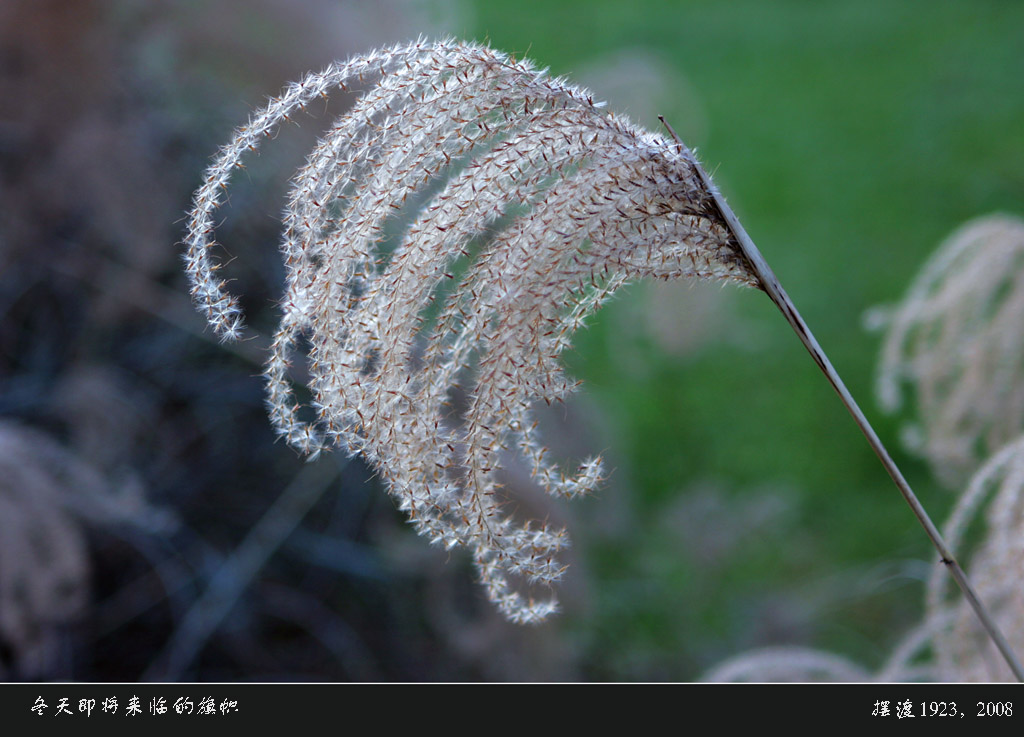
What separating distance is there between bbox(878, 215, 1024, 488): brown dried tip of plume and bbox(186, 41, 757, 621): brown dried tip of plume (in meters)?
1.21

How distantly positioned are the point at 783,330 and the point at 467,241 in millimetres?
4368

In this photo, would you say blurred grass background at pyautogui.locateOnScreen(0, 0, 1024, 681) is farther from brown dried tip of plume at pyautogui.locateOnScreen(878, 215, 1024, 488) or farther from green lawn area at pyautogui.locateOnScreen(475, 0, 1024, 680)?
brown dried tip of plume at pyautogui.locateOnScreen(878, 215, 1024, 488)

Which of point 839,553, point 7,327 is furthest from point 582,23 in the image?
point 7,327

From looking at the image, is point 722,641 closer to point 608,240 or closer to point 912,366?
point 912,366

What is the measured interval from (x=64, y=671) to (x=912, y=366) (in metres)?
2.59

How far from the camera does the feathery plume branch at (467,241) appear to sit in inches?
35.1

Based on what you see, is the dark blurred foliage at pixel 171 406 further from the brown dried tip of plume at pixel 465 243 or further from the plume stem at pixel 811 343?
the plume stem at pixel 811 343

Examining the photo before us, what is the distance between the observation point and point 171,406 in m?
2.81

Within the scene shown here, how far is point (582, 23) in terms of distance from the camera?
7.38 m

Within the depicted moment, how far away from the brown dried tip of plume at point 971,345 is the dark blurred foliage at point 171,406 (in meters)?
1.49

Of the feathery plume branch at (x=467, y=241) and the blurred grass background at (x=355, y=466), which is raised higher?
the blurred grass background at (x=355, y=466)

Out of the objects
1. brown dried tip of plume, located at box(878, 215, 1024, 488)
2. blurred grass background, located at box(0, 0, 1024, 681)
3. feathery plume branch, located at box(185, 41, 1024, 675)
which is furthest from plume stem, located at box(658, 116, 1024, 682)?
brown dried tip of plume, located at box(878, 215, 1024, 488)

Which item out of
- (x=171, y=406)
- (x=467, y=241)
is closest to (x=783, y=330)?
(x=171, y=406)

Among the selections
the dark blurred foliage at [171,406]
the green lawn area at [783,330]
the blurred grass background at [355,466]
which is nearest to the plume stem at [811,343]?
the green lawn area at [783,330]
